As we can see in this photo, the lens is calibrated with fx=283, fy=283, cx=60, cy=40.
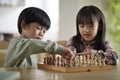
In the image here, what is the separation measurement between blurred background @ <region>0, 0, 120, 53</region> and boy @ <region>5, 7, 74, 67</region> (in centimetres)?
176

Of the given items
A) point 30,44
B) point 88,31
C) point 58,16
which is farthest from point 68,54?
point 58,16

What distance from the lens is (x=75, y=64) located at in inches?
48.1

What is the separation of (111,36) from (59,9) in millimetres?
755

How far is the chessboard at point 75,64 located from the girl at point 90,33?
519 mm

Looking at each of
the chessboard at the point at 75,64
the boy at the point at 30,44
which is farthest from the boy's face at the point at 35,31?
the chessboard at the point at 75,64

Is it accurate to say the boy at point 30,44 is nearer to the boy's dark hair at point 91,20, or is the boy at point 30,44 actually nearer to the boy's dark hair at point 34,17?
the boy's dark hair at point 34,17

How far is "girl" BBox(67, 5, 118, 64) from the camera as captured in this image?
6.20 feet

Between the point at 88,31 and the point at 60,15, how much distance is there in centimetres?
147

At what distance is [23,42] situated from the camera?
4.24ft

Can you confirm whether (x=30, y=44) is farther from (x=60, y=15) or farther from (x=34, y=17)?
(x=60, y=15)

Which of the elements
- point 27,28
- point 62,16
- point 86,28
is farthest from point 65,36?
point 27,28

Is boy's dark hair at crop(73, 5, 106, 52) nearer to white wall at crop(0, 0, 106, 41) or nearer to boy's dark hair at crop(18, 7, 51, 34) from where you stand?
boy's dark hair at crop(18, 7, 51, 34)

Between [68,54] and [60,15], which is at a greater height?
Result: [60,15]

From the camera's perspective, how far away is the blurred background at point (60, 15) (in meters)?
3.31
